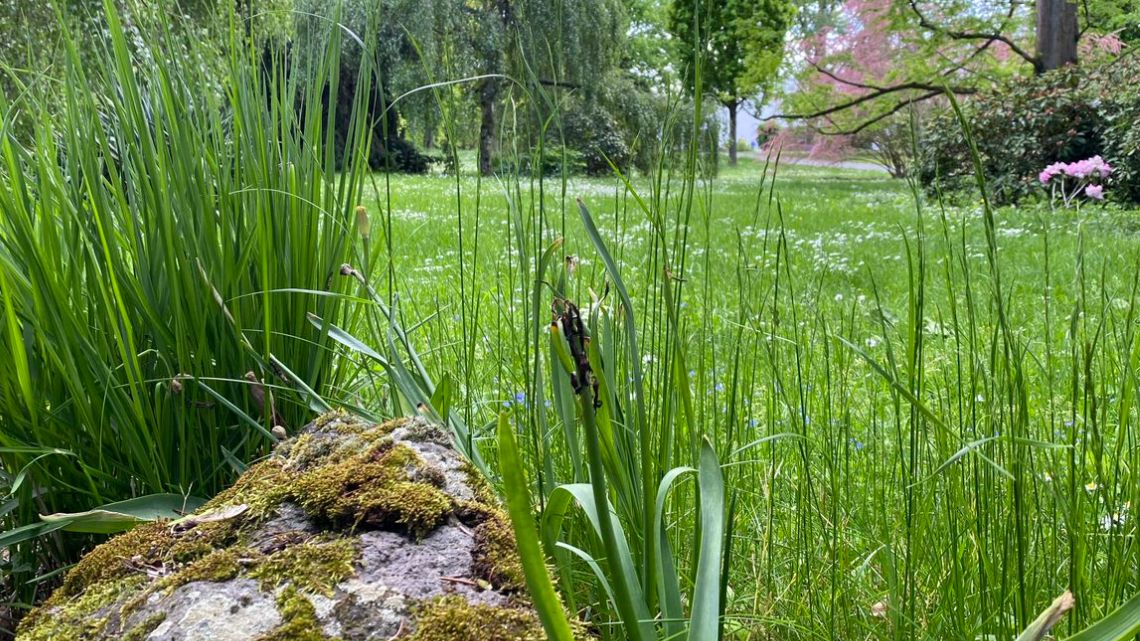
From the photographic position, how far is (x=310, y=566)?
83 centimetres

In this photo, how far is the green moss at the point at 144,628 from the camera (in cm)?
75

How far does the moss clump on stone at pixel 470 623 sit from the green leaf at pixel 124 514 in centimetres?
45

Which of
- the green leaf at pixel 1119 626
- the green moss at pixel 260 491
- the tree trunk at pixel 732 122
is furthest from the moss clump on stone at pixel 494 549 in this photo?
the tree trunk at pixel 732 122

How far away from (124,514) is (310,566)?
38 cm

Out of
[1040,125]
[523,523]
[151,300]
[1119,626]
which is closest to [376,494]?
[523,523]

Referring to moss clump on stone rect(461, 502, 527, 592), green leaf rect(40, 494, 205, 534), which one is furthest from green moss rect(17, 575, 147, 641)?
moss clump on stone rect(461, 502, 527, 592)

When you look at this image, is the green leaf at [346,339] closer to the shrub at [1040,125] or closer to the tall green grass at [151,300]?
the tall green grass at [151,300]

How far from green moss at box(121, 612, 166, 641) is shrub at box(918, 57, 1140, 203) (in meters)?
8.61

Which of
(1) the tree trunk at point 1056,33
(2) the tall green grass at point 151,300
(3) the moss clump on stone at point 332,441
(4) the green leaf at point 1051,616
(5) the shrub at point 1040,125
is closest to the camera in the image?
(4) the green leaf at point 1051,616

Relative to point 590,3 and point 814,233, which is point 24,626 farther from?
point 590,3

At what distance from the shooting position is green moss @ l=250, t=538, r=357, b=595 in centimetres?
80

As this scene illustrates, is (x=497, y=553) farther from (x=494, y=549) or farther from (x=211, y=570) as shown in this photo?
(x=211, y=570)

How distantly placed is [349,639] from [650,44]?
3808 cm

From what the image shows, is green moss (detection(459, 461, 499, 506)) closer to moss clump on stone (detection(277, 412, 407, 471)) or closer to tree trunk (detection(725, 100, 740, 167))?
moss clump on stone (detection(277, 412, 407, 471))
